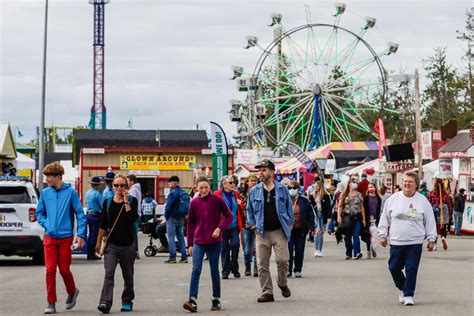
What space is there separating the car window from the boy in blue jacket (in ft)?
27.8

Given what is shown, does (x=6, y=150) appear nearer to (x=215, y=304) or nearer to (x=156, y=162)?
(x=156, y=162)

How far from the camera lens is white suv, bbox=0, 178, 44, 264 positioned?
21562 mm

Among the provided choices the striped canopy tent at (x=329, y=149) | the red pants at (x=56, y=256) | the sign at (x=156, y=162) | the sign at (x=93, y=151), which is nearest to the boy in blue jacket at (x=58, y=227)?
the red pants at (x=56, y=256)

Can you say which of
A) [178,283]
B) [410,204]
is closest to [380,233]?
[410,204]

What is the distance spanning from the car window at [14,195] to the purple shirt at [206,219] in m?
8.62

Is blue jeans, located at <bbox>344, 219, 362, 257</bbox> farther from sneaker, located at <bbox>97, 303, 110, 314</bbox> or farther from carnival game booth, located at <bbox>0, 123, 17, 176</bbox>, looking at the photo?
carnival game booth, located at <bbox>0, 123, 17, 176</bbox>

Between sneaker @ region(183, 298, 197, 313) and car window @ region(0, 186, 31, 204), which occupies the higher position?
car window @ region(0, 186, 31, 204)

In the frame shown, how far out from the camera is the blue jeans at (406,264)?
1376 cm

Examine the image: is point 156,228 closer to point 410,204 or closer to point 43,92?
point 410,204

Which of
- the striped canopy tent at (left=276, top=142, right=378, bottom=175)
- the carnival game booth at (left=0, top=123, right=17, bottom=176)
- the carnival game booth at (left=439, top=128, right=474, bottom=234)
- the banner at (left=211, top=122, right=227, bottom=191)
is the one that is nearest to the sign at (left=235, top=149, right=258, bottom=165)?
the striped canopy tent at (left=276, top=142, right=378, bottom=175)

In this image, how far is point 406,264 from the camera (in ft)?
45.4

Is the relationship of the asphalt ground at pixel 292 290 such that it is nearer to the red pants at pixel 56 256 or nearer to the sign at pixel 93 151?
the red pants at pixel 56 256

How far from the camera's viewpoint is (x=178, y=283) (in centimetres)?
1786

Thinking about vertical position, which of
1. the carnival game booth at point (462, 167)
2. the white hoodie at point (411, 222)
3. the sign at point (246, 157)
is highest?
the sign at point (246, 157)
